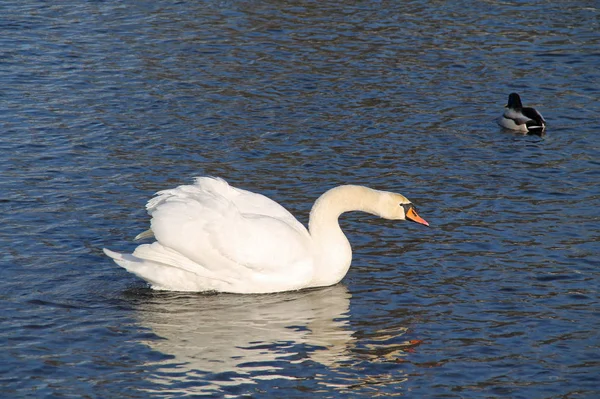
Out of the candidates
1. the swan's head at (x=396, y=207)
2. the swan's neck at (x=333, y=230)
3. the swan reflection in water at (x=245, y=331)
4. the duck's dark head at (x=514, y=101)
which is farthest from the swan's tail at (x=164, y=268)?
the duck's dark head at (x=514, y=101)

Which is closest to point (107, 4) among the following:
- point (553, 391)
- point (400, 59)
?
point (400, 59)

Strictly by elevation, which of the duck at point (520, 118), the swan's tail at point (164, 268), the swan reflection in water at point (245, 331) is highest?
the duck at point (520, 118)

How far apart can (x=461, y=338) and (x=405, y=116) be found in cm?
711

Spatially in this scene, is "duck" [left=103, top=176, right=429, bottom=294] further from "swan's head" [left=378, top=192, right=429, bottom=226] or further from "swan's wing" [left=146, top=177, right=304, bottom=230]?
"swan's head" [left=378, top=192, right=429, bottom=226]

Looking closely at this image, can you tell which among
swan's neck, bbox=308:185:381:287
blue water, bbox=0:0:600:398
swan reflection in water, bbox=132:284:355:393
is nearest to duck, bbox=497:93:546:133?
blue water, bbox=0:0:600:398

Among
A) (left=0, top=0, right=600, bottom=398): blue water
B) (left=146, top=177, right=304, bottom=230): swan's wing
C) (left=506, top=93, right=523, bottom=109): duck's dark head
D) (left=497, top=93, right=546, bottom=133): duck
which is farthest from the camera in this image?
(left=506, top=93, right=523, bottom=109): duck's dark head

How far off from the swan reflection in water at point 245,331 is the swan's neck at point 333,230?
0.67 feet

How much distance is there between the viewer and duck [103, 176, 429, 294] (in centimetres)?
1011

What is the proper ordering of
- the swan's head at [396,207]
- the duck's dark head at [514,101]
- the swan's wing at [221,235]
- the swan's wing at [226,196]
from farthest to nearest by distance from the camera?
the duck's dark head at [514,101] < the swan's head at [396,207] < the swan's wing at [226,196] < the swan's wing at [221,235]

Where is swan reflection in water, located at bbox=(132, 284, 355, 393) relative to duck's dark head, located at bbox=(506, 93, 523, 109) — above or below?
below

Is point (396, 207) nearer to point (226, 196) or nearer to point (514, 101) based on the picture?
point (226, 196)

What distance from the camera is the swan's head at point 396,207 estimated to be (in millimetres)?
10578

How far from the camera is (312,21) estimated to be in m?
20.7

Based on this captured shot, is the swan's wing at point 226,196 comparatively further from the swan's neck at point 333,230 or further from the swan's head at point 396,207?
the swan's head at point 396,207
